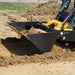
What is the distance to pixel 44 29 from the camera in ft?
21.6

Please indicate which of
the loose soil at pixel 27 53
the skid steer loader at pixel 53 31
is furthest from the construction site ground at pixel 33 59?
the skid steer loader at pixel 53 31

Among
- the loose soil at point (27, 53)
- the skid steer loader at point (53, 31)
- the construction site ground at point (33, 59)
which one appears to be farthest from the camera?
the skid steer loader at point (53, 31)

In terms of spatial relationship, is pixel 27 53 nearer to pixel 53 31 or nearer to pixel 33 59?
pixel 33 59

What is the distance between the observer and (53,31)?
19.6 ft

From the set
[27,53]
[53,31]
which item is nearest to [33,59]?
[27,53]

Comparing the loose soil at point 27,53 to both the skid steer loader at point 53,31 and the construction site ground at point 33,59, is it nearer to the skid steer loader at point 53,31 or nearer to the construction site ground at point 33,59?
the construction site ground at point 33,59

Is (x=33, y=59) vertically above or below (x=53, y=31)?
below

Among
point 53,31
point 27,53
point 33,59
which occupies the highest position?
point 53,31

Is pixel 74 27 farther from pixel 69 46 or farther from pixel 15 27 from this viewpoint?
pixel 15 27

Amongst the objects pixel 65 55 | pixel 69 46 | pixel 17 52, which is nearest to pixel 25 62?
pixel 17 52

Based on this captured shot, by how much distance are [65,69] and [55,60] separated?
1.92 feet

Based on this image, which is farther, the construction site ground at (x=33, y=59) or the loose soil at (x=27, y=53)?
the loose soil at (x=27, y=53)

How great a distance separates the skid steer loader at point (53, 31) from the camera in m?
5.49

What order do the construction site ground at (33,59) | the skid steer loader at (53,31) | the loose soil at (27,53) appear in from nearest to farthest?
the construction site ground at (33,59) → the loose soil at (27,53) → the skid steer loader at (53,31)
